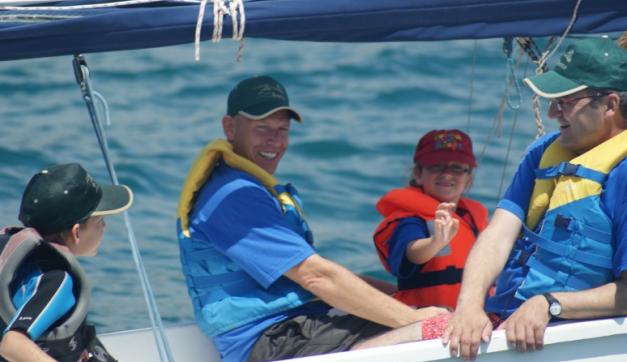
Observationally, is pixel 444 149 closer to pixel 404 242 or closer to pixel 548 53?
pixel 404 242

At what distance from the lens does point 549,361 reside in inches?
144

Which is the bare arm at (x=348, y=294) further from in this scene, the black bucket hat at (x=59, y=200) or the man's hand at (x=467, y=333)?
the black bucket hat at (x=59, y=200)

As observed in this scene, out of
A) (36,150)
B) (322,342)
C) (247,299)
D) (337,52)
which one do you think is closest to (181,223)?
(247,299)

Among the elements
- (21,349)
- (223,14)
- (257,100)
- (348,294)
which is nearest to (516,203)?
(348,294)

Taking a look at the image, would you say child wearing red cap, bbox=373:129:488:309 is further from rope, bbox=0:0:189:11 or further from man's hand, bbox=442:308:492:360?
rope, bbox=0:0:189:11

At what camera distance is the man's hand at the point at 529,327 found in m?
3.60

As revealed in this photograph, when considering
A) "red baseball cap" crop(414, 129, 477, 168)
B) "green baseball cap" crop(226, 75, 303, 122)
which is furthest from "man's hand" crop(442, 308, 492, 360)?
"green baseball cap" crop(226, 75, 303, 122)

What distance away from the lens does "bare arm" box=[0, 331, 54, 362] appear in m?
3.21

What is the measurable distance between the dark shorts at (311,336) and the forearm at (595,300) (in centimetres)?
59

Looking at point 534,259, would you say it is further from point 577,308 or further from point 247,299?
point 247,299

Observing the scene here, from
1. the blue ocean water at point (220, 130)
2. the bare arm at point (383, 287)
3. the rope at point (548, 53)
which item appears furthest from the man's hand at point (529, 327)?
the blue ocean water at point (220, 130)

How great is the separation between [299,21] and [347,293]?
87cm

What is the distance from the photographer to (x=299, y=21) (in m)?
3.50

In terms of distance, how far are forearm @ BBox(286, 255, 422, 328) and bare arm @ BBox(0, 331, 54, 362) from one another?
2.93 ft
